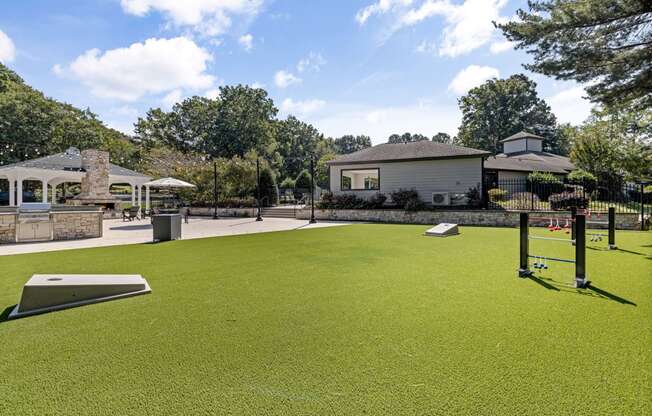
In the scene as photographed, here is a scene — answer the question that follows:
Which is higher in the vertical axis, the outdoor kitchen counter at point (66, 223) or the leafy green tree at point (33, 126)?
the leafy green tree at point (33, 126)

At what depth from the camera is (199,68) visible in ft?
51.4

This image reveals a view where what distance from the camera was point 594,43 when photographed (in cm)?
802

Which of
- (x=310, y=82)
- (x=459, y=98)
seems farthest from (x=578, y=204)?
(x=459, y=98)

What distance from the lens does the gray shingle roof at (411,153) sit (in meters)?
17.7

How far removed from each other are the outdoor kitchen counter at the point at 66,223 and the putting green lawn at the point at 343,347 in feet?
18.9

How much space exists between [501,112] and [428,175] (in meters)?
33.8

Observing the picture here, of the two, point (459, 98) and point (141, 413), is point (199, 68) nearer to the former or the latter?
point (141, 413)

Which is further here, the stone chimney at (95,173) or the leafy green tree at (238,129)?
the leafy green tree at (238,129)

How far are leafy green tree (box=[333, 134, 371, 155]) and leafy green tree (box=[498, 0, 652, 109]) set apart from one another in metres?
75.1

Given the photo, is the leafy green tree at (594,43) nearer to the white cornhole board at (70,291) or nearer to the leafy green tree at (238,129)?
the white cornhole board at (70,291)

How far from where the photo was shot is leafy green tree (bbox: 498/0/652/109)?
745 centimetres

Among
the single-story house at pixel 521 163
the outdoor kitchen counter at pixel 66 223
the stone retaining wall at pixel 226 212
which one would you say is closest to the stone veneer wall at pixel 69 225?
the outdoor kitchen counter at pixel 66 223

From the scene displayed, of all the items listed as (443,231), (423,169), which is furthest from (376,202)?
(443,231)

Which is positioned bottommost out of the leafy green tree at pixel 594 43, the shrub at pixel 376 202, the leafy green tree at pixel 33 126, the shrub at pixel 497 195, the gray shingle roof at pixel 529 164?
the shrub at pixel 376 202
